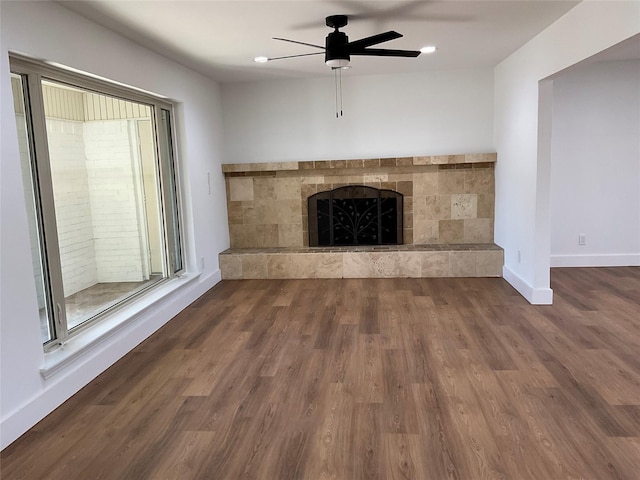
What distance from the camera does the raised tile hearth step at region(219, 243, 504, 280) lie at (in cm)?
537

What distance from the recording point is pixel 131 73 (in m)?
3.68

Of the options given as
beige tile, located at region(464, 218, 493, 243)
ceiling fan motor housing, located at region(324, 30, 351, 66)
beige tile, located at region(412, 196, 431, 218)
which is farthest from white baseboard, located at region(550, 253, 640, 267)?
ceiling fan motor housing, located at region(324, 30, 351, 66)

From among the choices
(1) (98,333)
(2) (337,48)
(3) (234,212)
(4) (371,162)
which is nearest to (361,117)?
(4) (371,162)

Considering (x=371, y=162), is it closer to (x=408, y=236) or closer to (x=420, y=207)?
(x=420, y=207)

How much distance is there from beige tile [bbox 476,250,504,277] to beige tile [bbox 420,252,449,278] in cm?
36

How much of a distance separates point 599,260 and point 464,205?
1.77 meters

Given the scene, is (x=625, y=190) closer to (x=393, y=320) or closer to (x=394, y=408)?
(x=393, y=320)

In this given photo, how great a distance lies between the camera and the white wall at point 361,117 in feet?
18.4

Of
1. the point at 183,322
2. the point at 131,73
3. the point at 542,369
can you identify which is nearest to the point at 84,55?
the point at 131,73

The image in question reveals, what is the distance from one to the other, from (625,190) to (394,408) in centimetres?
465

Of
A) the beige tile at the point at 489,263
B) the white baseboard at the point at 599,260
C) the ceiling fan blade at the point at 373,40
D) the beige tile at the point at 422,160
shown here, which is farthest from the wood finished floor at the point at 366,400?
the ceiling fan blade at the point at 373,40

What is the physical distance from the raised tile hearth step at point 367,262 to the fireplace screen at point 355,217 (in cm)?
22

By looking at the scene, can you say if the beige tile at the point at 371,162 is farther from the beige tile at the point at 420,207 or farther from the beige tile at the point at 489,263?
the beige tile at the point at 489,263

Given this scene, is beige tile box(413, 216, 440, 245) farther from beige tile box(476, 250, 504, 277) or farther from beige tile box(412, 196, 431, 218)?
beige tile box(476, 250, 504, 277)
